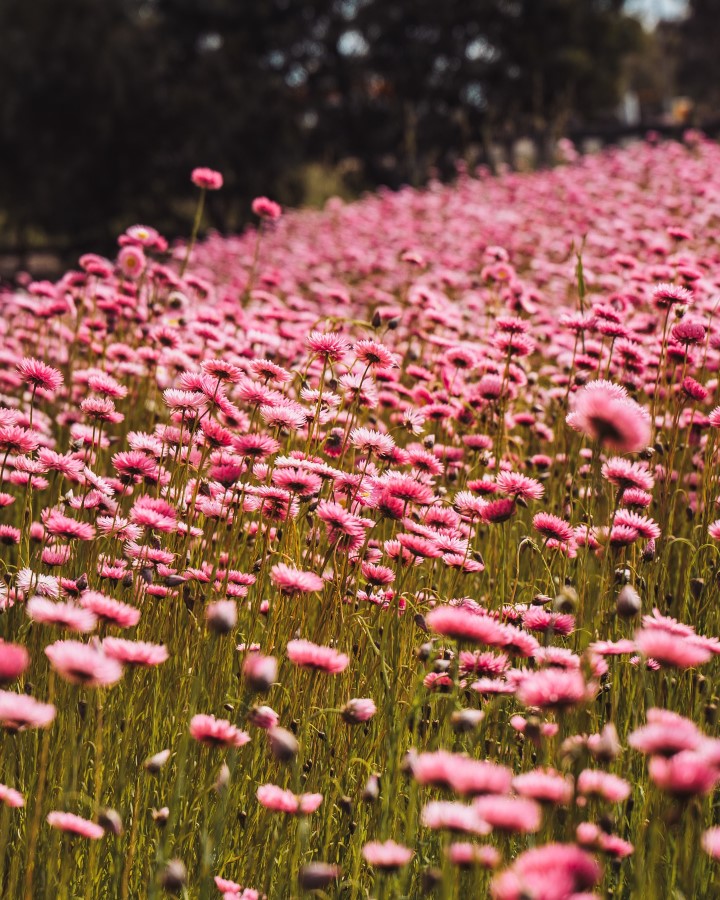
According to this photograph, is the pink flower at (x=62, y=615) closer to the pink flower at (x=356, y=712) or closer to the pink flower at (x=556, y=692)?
the pink flower at (x=356, y=712)

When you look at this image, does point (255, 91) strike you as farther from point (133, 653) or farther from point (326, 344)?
point (133, 653)

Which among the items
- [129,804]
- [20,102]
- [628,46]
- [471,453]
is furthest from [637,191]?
[628,46]

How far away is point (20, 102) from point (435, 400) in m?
13.1

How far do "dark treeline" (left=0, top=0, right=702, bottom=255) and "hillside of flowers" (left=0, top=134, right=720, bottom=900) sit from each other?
37.5 feet

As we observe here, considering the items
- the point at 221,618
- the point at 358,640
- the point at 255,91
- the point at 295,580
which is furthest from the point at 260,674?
the point at 255,91

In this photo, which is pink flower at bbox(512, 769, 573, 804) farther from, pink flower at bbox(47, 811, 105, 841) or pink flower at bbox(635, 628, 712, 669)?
pink flower at bbox(47, 811, 105, 841)

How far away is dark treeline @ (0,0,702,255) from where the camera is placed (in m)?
14.3

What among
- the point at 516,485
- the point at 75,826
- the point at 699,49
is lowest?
the point at 75,826

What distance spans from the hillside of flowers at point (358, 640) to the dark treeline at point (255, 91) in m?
11.4

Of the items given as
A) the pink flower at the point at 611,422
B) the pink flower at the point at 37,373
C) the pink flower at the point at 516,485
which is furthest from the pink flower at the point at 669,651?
the pink flower at the point at 37,373

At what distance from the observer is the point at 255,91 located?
1538 centimetres

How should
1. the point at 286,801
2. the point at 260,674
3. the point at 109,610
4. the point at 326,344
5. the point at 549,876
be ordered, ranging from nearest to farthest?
the point at 549,876 → the point at 260,674 → the point at 286,801 → the point at 109,610 → the point at 326,344

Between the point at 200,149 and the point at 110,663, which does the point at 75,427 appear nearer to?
the point at 110,663

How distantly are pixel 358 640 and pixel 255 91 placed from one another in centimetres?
1441
